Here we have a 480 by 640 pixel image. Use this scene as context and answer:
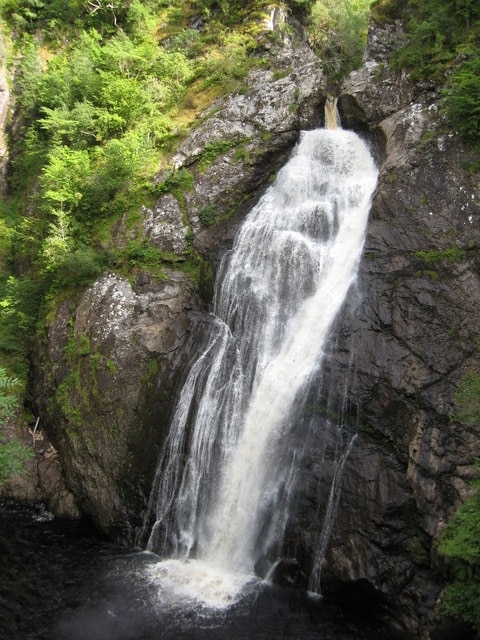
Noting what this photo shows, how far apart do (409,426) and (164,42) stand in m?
21.1

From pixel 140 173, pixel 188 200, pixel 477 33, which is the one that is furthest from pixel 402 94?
pixel 140 173

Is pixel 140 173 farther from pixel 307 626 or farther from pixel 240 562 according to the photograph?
pixel 307 626

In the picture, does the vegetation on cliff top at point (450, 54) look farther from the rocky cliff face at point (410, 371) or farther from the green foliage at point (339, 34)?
the green foliage at point (339, 34)

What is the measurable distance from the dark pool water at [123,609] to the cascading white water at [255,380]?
3.94 feet

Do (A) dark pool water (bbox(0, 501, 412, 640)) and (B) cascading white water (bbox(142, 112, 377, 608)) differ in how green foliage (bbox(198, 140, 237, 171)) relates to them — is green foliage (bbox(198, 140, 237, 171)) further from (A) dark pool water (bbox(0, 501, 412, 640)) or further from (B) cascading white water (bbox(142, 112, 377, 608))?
(A) dark pool water (bbox(0, 501, 412, 640))

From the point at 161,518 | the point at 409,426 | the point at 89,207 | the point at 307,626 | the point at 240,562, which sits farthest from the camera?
the point at 89,207

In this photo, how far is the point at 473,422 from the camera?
9.79m

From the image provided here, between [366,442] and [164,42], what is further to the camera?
[164,42]

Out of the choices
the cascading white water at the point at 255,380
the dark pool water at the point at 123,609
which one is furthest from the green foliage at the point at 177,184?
the dark pool water at the point at 123,609

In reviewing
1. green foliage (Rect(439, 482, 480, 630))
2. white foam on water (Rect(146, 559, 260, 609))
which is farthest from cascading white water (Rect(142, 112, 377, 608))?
green foliage (Rect(439, 482, 480, 630))

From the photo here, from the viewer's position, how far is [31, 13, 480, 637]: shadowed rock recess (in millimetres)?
9812

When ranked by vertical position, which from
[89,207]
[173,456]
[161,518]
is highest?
[89,207]

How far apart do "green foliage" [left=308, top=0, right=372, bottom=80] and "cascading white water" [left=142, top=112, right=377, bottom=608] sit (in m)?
6.27

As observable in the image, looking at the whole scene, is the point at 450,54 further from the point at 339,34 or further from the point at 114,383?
the point at 114,383
